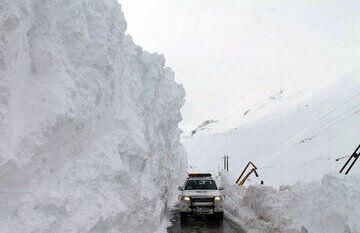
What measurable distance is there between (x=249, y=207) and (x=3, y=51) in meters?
11.7

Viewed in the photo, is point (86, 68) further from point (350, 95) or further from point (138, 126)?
point (350, 95)

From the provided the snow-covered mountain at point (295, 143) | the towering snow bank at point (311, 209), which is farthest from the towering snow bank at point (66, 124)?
the snow-covered mountain at point (295, 143)

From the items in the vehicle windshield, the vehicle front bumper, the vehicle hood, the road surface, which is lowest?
the road surface

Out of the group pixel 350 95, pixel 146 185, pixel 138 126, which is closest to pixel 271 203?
pixel 146 185

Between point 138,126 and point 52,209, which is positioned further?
point 138,126

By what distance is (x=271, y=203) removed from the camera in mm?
11156

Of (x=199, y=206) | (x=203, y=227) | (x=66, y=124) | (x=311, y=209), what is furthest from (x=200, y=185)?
(x=66, y=124)

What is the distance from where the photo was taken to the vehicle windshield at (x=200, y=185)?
14430 mm

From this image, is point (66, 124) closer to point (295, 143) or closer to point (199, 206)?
point (199, 206)

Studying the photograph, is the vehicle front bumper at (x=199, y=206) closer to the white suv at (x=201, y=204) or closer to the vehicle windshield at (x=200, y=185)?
the white suv at (x=201, y=204)

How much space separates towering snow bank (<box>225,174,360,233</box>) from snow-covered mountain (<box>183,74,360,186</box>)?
15.0m

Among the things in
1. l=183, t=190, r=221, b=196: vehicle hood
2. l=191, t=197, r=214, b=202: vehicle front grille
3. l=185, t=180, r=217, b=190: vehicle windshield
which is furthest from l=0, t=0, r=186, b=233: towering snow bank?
l=185, t=180, r=217, b=190: vehicle windshield

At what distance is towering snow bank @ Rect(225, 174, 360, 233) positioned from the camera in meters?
7.18

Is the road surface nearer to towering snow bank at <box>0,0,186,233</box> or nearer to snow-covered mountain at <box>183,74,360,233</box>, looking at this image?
snow-covered mountain at <box>183,74,360,233</box>
